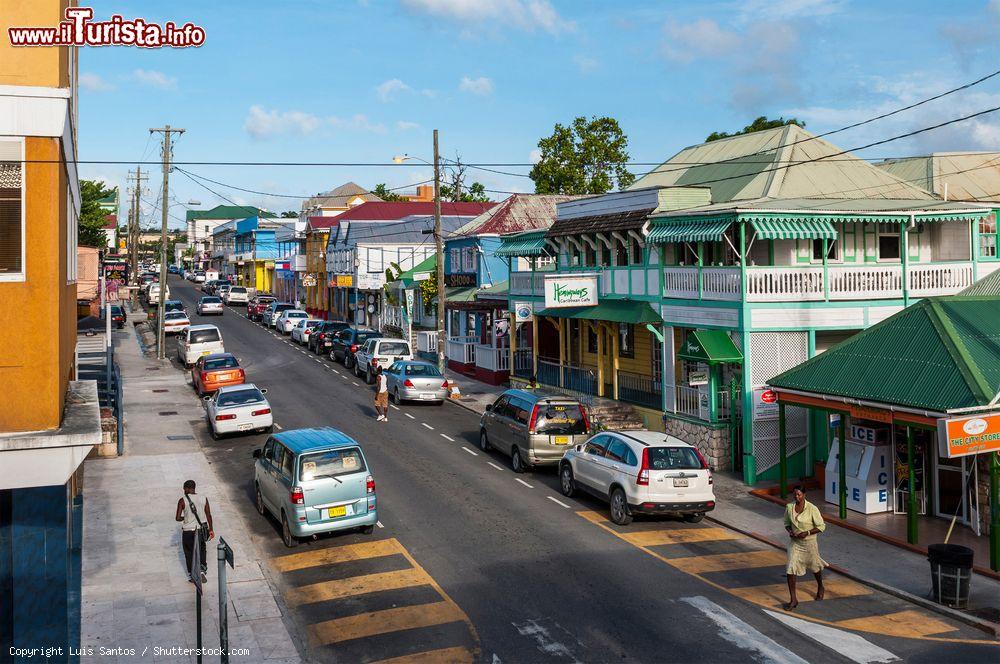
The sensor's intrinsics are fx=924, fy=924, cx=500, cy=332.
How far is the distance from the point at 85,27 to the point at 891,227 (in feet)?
70.3

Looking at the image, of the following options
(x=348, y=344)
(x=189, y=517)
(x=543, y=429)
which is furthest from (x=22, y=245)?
(x=348, y=344)

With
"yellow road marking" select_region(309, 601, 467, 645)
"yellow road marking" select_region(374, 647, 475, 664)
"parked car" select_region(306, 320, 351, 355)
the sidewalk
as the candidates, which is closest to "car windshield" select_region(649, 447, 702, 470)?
"yellow road marking" select_region(309, 601, 467, 645)

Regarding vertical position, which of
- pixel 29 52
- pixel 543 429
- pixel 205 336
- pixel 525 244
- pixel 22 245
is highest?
pixel 525 244

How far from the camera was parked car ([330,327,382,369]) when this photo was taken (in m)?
42.1

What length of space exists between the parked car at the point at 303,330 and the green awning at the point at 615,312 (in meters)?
21.8

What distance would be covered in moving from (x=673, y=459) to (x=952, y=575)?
562 centimetres

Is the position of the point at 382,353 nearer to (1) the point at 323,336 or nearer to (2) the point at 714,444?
(1) the point at 323,336

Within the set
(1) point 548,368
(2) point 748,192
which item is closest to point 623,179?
(1) point 548,368

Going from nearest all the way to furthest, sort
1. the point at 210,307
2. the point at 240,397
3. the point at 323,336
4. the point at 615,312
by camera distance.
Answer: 1. the point at 240,397
2. the point at 615,312
3. the point at 323,336
4. the point at 210,307

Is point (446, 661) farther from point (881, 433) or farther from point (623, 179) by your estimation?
point (623, 179)

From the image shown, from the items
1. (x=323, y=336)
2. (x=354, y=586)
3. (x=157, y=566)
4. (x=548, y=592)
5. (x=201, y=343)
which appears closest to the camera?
(x=548, y=592)

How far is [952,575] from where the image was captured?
13766 millimetres

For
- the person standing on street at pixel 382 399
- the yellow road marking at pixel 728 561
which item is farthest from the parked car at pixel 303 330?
the yellow road marking at pixel 728 561

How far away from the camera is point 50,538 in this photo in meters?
10.3
